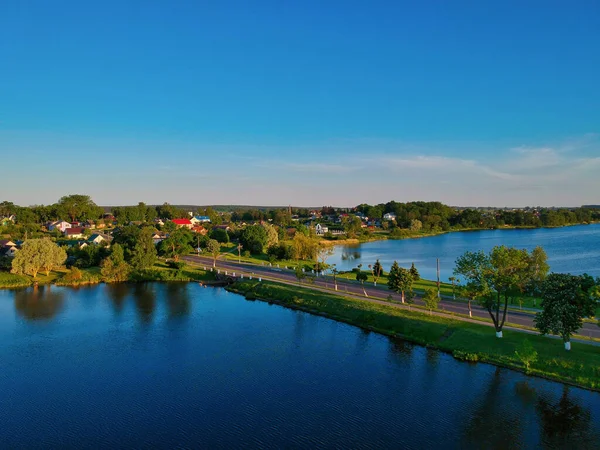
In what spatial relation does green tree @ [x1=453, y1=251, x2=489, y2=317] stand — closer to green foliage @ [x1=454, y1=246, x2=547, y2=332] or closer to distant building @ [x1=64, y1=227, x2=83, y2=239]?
green foliage @ [x1=454, y1=246, x2=547, y2=332]

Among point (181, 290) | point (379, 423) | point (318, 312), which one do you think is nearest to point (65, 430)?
point (379, 423)

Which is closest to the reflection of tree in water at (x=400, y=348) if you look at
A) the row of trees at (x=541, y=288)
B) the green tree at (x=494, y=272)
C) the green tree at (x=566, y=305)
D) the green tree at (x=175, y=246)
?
the row of trees at (x=541, y=288)

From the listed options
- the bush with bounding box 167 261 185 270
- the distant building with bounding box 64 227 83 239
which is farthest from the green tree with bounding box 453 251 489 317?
the distant building with bounding box 64 227 83 239

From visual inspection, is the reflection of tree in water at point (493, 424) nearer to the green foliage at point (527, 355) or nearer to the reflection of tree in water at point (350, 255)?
the green foliage at point (527, 355)

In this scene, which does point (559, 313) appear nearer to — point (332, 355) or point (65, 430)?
point (332, 355)

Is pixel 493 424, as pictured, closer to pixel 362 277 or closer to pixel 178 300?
pixel 362 277
